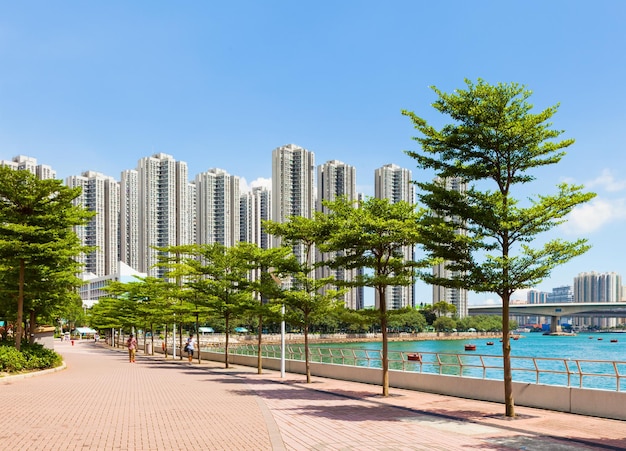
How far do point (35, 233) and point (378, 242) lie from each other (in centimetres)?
1424

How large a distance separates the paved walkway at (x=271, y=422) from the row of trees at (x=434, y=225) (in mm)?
1942

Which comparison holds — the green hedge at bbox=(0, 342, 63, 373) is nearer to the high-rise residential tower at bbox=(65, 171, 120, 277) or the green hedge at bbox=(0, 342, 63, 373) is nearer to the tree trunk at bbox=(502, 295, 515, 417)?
the tree trunk at bbox=(502, 295, 515, 417)

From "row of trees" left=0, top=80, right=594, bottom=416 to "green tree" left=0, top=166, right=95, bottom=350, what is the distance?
0.04 m

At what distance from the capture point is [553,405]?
16141 millimetres

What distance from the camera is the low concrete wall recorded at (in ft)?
48.6

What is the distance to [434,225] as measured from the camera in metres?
15.8

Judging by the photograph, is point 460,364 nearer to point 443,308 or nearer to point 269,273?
point 269,273

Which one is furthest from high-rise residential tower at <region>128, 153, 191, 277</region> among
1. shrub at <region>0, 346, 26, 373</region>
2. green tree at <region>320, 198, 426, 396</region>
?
green tree at <region>320, 198, 426, 396</region>

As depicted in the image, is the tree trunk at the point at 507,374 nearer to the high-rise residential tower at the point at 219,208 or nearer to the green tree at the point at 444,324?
the high-rise residential tower at the point at 219,208

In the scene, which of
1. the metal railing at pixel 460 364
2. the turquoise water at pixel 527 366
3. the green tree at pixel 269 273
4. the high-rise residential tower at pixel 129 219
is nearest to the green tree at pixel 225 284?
the green tree at pixel 269 273

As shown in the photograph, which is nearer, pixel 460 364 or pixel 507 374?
pixel 507 374

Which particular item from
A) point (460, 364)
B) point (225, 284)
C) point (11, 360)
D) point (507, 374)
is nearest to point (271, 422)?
point (507, 374)

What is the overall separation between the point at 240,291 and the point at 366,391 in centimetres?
1572

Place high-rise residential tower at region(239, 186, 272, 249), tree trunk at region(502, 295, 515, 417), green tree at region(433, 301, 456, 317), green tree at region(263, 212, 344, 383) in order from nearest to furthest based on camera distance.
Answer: tree trunk at region(502, 295, 515, 417), green tree at region(263, 212, 344, 383), high-rise residential tower at region(239, 186, 272, 249), green tree at region(433, 301, 456, 317)
